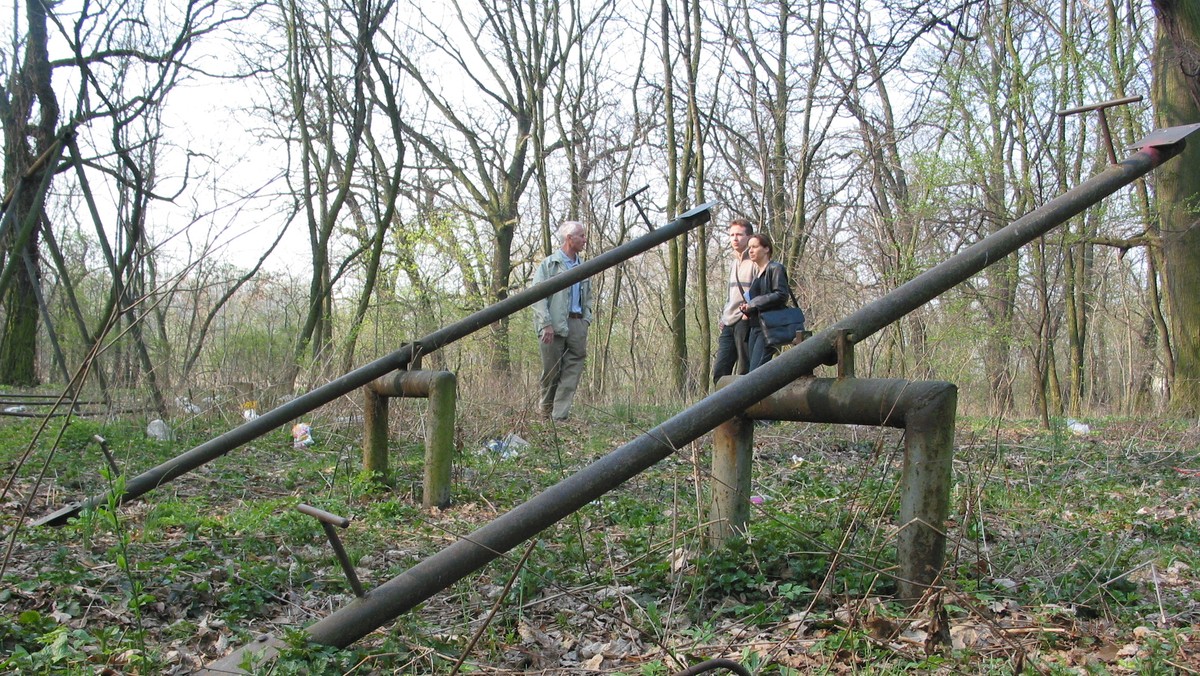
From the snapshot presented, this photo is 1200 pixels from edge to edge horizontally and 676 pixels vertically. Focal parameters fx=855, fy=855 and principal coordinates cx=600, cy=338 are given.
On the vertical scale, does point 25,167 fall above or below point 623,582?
above

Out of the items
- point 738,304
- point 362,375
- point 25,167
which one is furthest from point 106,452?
point 25,167

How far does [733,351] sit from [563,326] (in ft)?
5.43

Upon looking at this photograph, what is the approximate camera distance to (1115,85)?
42.7 feet

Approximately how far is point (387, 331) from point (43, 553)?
7157mm

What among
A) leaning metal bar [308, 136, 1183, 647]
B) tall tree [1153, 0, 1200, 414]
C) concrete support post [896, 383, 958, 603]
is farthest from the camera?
tall tree [1153, 0, 1200, 414]

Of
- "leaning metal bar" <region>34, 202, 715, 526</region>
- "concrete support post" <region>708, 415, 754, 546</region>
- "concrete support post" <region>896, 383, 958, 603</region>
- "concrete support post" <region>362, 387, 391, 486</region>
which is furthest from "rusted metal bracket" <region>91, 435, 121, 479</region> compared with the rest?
"concrete support post" <region>896, 383, 958, 603</region>

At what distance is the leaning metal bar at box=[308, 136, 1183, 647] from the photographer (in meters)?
2.16

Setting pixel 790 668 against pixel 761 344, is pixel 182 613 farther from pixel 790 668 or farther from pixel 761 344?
pixel 761 344

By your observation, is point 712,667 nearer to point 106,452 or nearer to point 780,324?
point 106,452

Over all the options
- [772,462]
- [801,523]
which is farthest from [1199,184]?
[801,523]

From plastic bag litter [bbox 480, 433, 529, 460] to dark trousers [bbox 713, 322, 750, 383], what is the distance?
2.26 metres

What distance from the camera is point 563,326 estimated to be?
27.2 ft

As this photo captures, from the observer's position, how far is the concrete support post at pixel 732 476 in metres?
3.12

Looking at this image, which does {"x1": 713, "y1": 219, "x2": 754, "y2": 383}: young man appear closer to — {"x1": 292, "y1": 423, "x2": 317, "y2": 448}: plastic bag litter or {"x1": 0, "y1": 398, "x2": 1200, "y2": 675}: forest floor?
{"x1": 0, "y1": 398, "x2": 1200, "y2": 675}: forest floor
